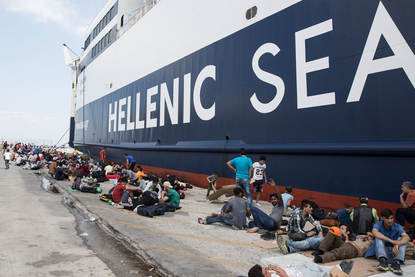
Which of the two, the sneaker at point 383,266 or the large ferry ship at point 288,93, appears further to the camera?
the large ferry ship at point 288,93

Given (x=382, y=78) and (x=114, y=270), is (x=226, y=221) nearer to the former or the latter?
(x=114, y=270)

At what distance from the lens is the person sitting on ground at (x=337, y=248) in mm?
4148

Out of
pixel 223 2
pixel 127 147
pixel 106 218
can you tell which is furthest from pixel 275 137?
pixel 127 147

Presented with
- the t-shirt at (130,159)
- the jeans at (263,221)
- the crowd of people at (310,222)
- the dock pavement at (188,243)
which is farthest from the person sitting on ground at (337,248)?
the t-shirt at (130,159)

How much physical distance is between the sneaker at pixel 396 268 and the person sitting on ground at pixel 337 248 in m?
0.60

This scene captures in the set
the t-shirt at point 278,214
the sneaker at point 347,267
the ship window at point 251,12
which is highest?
the ship window at point 251,12

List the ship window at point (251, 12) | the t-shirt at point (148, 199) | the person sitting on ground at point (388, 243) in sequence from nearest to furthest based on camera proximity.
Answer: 1. the person sitting on ground at point (388, 243)
2. the t-shirt at point (148, 199)
3. the ship window at point (251, 12)

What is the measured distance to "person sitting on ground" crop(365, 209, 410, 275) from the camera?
3996 millimetres

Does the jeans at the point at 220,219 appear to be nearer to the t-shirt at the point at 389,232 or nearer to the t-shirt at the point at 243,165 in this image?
the t-shirt at the point at 243,165

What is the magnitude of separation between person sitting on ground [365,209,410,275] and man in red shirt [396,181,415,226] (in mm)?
1250

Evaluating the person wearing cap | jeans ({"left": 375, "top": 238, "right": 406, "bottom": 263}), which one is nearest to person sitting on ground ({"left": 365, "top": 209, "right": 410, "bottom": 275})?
jeans ({"left": 375, "top": 238, "right": 406, "bottom": 263})

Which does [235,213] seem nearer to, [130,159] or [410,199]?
[410,199]

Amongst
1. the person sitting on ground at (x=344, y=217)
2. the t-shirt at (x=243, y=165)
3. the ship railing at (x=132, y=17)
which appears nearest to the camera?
the person sitting on ground at (x=344, y=217)

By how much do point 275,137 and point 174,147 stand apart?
5.39 m
